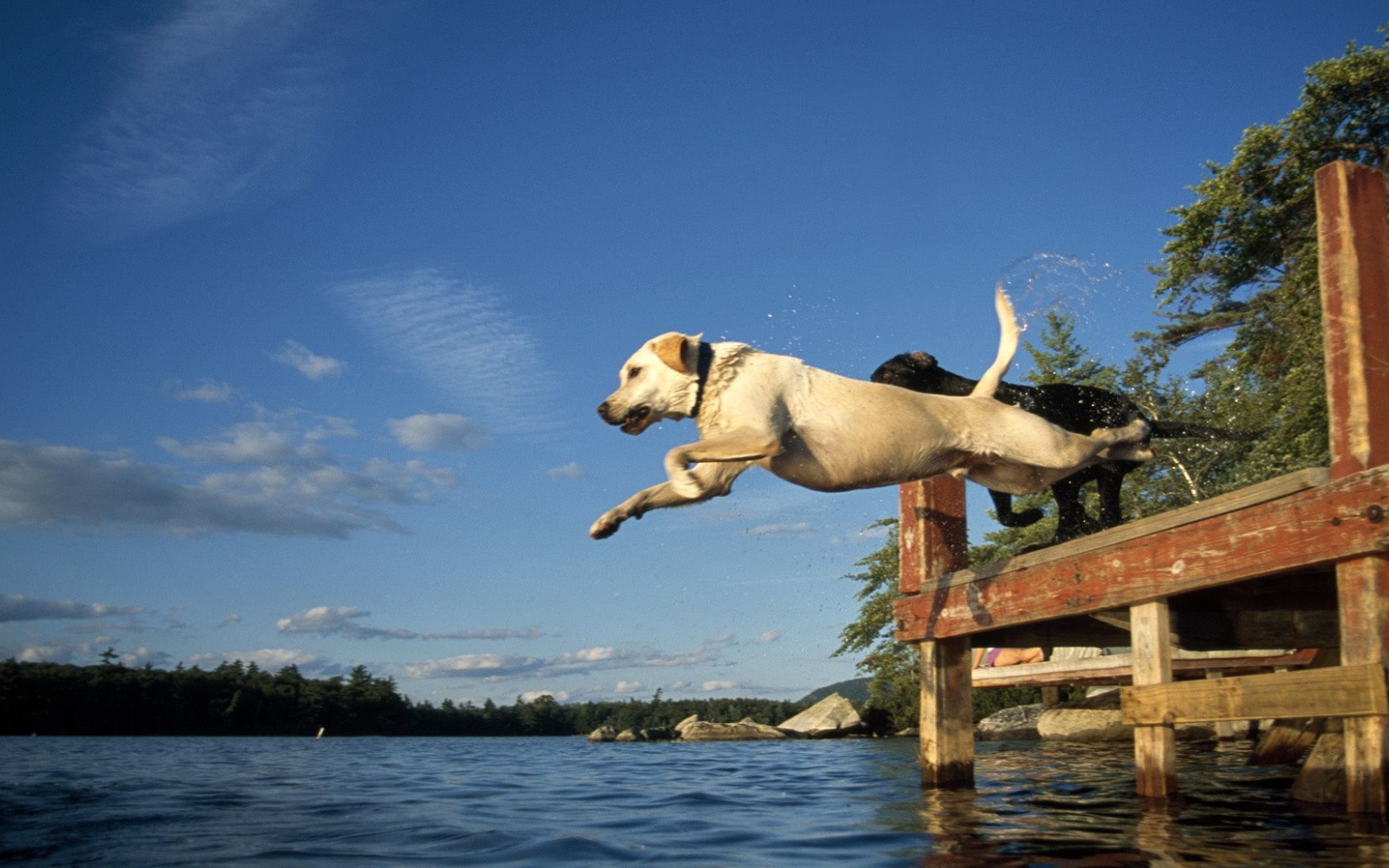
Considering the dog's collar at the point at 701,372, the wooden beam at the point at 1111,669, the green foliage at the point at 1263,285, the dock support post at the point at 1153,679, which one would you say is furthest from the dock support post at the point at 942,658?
the green foliage at the point at 1263,285

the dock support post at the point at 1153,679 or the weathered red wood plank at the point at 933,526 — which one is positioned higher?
the weathered red wood plank at the point at 933,526

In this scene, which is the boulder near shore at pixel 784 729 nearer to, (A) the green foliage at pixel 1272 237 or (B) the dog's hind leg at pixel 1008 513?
(A) the green foliage at pixel 1272 237

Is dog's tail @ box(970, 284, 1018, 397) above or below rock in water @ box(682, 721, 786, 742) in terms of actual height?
above

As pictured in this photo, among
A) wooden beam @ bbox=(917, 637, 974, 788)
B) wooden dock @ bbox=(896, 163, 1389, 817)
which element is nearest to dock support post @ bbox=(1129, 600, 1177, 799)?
wooden dock @ bbox=(896, 163, 1389, 817)

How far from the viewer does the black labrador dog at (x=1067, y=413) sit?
7.78 meters

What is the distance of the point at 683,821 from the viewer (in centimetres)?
762

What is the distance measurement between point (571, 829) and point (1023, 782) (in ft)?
17.3

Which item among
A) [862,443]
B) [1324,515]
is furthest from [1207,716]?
[862,443]

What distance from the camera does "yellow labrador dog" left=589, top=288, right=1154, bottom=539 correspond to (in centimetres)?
606

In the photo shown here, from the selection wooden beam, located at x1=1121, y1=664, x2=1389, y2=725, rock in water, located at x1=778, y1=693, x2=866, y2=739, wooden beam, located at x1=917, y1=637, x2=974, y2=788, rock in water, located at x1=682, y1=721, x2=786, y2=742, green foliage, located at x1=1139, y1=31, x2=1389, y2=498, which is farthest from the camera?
rock in water, located at x1=682, y1=721, x2=786, y2=742

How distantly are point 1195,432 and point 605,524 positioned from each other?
15.6 ft

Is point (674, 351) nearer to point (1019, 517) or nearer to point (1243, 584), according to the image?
point (1019, 517)

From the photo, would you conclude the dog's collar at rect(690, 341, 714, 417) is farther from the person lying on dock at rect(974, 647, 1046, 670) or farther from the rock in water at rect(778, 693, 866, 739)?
the rock in water at rect(778, 693, 866, 739)

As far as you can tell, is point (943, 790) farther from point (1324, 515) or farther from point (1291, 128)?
point (1291, 128)
